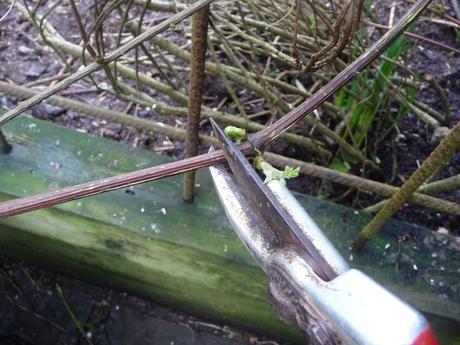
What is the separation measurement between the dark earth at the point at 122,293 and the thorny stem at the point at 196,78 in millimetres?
527

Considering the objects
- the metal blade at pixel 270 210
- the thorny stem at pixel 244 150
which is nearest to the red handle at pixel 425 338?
the metal blade at pixel 270 210

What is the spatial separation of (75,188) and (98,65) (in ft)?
0.70

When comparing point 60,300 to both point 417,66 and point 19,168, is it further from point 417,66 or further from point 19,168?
point 417,66

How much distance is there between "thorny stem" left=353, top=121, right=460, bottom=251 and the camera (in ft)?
3.02

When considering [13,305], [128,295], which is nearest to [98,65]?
[128,295]

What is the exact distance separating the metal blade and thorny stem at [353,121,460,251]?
1.22 feet

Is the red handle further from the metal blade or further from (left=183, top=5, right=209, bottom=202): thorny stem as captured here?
(left=183, top=5, right=209, bottom=202): thorny stem

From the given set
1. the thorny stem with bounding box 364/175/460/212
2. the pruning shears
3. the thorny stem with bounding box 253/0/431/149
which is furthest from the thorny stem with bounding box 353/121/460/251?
the pruning shears

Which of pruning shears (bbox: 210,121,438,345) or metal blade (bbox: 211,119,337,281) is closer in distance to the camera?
pruning shears (bbox: 210,121,438,345)

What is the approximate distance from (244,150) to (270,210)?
0.13m

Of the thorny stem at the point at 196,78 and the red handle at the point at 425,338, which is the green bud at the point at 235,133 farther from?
the red handle at the point at 425,338

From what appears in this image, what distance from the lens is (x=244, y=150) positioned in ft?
2.66

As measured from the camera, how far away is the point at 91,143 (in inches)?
59.8

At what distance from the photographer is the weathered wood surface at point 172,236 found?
131 cm
